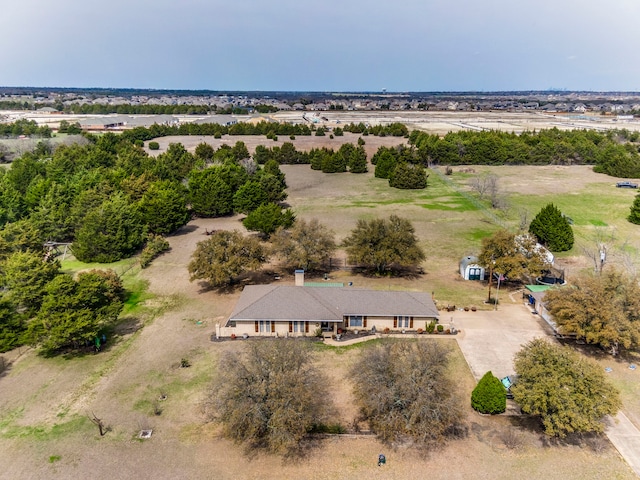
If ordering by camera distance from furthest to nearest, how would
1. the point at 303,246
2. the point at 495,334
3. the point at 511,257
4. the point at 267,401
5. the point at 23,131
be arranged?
1. the point at 23,131
2. the point at 303,246
3. the point at 511,257
4. the point at 495,334
5. the point at 267,401

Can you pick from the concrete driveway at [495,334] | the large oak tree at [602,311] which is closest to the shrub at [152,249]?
the concrete driveway at [495,334]

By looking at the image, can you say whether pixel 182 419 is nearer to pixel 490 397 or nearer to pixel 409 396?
pixel 409 396

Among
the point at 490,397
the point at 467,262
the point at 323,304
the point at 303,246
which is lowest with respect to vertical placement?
the point at 490,397

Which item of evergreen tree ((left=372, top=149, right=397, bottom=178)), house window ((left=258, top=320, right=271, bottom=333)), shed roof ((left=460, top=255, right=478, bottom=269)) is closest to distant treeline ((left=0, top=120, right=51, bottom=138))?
evergreen tree ((left=372, top=149, right=397, bottom=178))

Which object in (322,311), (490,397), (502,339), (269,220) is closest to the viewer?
(490,397)

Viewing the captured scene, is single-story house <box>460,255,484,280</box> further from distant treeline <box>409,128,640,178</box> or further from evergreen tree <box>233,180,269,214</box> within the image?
distant treeline <box>409,128,640,178</box>

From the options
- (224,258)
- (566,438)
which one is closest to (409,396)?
(566,438)
